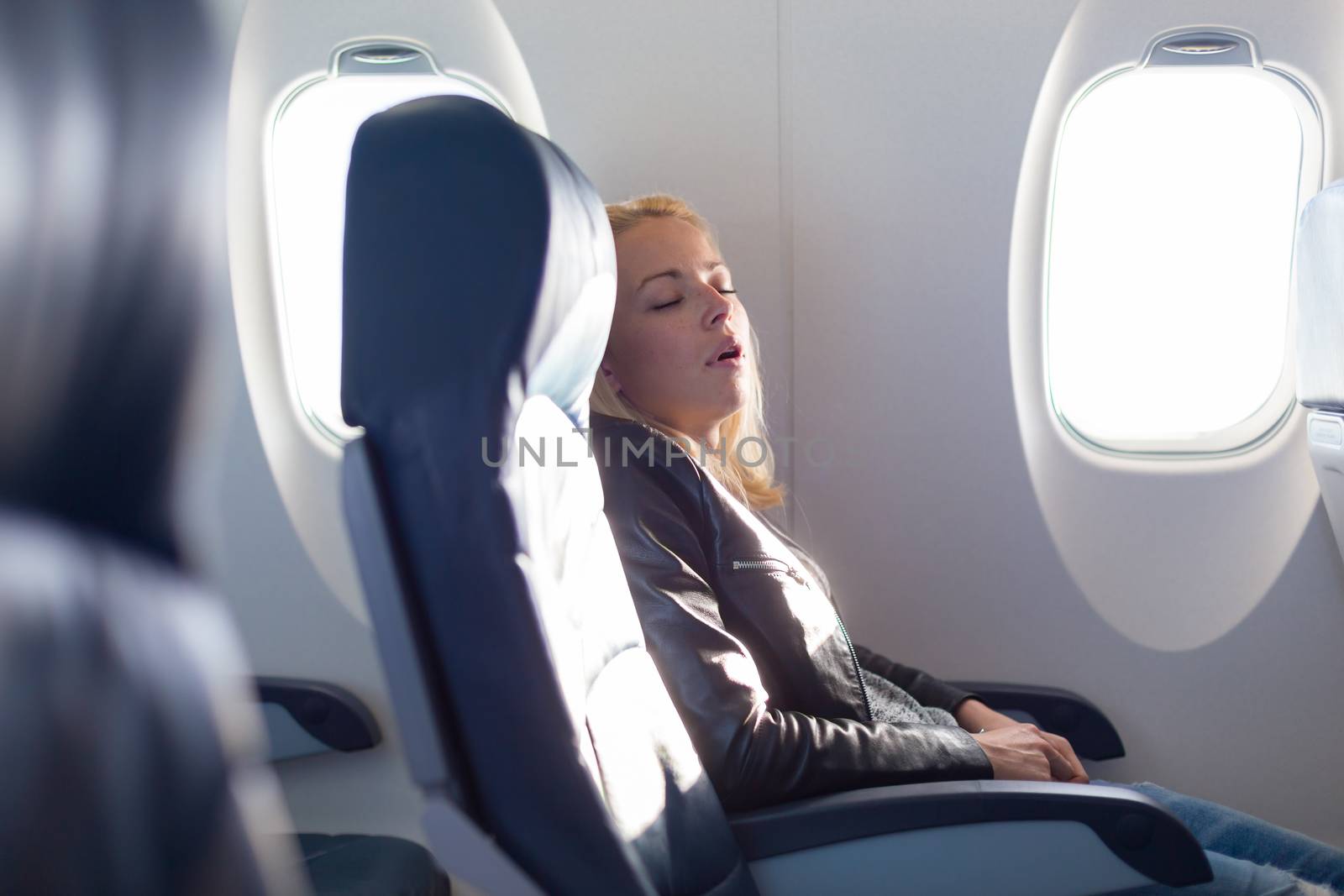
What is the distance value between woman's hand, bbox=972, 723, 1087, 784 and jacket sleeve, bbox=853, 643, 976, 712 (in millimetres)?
261

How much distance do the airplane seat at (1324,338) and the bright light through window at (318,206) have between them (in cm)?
162

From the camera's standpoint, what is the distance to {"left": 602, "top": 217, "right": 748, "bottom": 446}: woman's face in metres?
1.63

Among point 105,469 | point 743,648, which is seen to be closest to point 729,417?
point 743,648

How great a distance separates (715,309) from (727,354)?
8cm

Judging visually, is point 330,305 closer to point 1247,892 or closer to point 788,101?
point 788,101

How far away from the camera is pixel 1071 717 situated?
196cm

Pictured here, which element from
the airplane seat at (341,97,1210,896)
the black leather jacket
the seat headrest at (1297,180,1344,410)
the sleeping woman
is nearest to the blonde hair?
the sleeping woman

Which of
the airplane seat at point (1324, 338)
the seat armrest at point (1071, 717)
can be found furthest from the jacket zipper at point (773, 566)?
the airplane seat at point (1324, 338)

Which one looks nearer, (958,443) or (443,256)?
(443,256)

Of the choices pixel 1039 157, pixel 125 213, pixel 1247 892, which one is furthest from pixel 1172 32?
pixel 125 213

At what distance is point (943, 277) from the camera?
82.0 inches

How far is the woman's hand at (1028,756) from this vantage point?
1453mm

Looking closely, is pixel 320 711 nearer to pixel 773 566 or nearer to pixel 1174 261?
pixel 773 566

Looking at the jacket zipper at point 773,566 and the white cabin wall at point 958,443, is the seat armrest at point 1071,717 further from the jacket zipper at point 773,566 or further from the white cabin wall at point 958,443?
the jacket zipper at point 773,566
